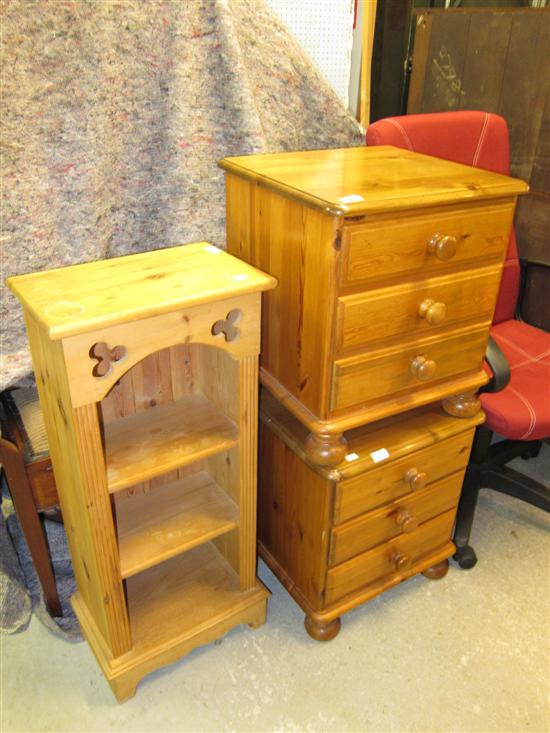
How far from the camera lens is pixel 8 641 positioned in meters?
1.46

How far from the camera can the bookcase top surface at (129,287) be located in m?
0.97

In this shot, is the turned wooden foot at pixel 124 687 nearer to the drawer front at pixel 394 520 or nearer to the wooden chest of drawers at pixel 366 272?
the drawer front at pixel 394 520

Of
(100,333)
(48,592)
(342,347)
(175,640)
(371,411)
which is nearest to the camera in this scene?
(100,333)

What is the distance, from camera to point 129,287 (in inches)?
42.2

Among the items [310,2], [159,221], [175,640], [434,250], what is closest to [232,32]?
[310,2]

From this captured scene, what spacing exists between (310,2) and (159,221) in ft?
2.08

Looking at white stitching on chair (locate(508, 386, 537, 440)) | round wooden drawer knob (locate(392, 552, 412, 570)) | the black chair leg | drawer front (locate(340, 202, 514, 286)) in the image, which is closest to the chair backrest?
drawer front (locate(340, 202, 514, 286))

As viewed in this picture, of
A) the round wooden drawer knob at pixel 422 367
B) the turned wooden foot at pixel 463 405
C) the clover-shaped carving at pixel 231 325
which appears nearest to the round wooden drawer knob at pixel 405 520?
the turned wooden foot at pixel 463 405

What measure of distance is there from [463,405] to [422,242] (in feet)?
1.57

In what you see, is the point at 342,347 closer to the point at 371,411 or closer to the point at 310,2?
the point at 371,411

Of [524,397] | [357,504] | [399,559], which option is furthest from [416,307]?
A: [399,559]

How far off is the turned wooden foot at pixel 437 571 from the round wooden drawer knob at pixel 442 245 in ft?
3.02

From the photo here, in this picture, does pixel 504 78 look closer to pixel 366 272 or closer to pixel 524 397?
pixel 524 397

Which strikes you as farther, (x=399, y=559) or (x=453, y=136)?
(x=453, y=136)
